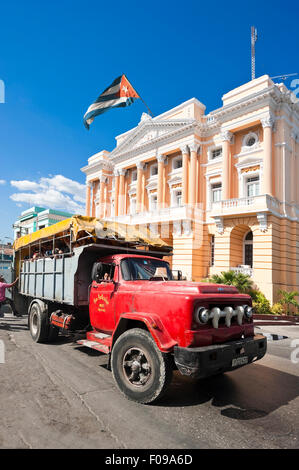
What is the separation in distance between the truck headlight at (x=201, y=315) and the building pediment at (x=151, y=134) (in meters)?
21.9

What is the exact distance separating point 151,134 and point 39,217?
29973 mm

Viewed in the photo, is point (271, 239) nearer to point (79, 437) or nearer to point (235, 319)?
point (235, 319)

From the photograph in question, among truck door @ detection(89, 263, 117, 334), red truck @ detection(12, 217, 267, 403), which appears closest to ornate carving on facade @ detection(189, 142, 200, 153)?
red truck @ detection(12, 217, 267, 403)

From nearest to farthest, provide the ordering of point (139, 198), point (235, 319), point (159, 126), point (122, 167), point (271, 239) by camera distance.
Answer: point (235, 319) < point (271, 239) < point (159, 126) < point (139, 198) < point (122, 167)

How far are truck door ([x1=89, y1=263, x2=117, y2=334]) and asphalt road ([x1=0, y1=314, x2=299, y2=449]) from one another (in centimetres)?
85

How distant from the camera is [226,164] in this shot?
21.6 m

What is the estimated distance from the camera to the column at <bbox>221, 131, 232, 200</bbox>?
21.4 m

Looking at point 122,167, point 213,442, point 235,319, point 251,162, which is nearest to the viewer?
point 213,442

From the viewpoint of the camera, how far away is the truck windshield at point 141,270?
17.5 ft

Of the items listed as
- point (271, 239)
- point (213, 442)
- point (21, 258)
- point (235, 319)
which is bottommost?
point (213, 442)

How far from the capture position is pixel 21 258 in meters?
11.4

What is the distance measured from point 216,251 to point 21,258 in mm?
13966

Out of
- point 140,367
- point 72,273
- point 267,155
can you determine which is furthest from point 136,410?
point 267,155

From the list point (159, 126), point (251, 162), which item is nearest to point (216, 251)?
point (251, 162)
